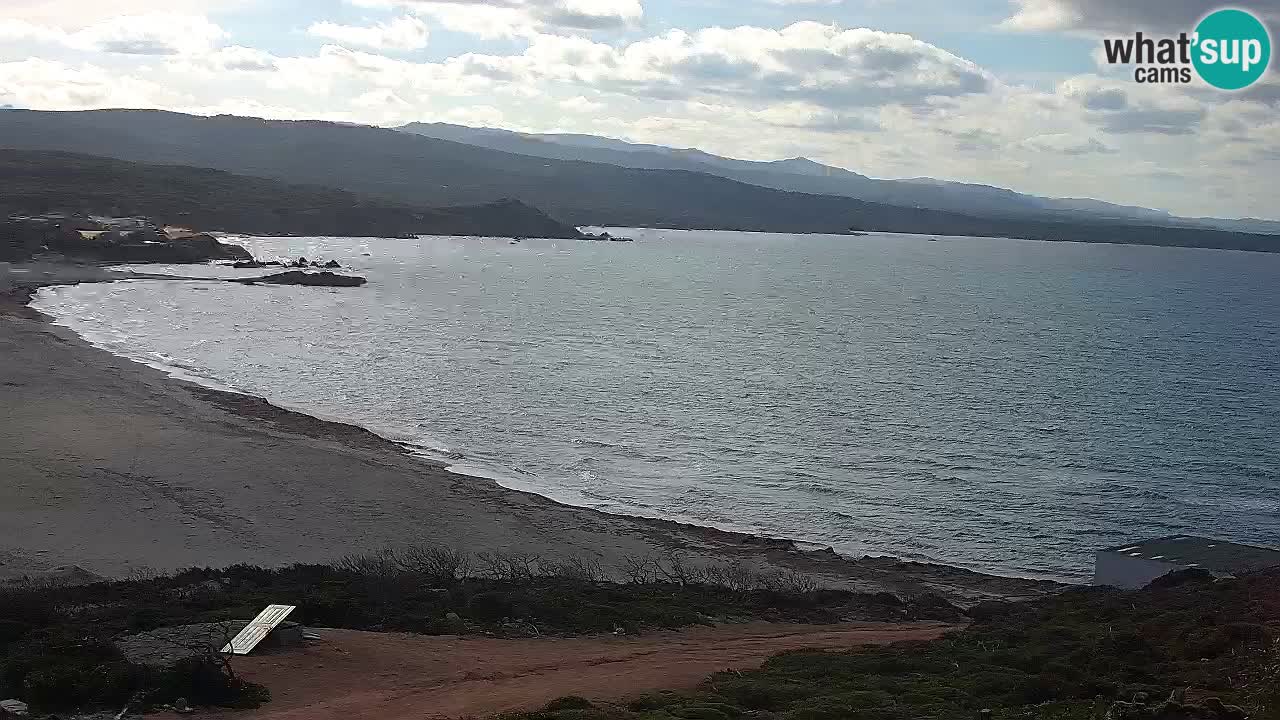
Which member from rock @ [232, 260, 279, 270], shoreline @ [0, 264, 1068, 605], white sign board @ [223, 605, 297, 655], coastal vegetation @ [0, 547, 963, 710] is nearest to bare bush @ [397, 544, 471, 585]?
coastal vegetation @ [0, 547, 963, 710]

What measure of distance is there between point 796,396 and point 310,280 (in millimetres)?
57814

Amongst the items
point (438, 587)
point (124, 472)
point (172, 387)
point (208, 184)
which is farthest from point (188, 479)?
point (208, 184)

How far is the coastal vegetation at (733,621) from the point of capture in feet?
41.3

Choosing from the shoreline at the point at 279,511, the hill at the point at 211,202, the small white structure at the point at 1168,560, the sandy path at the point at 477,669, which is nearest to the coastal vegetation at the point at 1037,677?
the sandy path at the point at 477,669

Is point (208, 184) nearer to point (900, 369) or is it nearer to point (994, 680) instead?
point (900, 369)

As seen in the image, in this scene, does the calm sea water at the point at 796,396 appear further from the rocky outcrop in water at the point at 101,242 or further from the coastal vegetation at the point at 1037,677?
the coastal vegetation at the point at 1037,677

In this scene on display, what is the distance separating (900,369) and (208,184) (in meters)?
133

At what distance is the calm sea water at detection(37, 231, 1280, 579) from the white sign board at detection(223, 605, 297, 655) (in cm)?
1509

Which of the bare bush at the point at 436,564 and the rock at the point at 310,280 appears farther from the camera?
the rock at the point at 310,280

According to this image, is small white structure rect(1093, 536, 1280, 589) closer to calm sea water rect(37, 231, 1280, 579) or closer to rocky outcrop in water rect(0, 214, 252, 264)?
calm sea water rect(37, 231, 1280, 579)

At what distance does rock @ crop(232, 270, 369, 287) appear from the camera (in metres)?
93.0

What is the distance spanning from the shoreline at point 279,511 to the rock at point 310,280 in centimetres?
5717

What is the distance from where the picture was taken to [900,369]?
203ft

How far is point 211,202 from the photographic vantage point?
153375 mm
